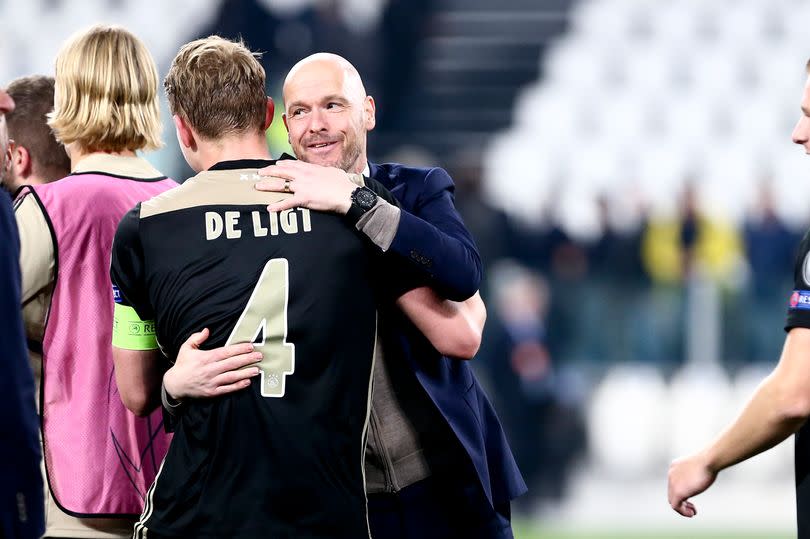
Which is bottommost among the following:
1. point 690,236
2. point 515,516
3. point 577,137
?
point 515,516

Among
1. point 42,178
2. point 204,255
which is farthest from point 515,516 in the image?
point 204,255

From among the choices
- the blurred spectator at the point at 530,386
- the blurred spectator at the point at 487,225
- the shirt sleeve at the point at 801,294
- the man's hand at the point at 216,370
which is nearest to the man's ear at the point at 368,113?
the man's hand at the point at 216,370

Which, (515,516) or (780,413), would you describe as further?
(515,516)

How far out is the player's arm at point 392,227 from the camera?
7.26 ft

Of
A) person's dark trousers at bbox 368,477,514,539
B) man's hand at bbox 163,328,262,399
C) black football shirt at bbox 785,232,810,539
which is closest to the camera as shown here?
man's hand at bbox 163,328,262,399

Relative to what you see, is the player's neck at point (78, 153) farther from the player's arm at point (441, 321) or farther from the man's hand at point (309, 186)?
the player's arm at point (441, 321)

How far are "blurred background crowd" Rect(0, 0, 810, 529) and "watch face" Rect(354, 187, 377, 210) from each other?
5754 millimetres

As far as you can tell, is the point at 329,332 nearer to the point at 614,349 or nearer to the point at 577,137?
the point at 614,349

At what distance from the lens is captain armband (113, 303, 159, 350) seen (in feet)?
7.61

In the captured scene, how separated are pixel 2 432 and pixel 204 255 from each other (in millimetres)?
487

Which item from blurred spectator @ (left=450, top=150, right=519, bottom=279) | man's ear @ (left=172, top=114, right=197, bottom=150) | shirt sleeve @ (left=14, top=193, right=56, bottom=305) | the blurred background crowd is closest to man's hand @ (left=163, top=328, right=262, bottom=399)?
man's ear @ (left=172, top=114, right=197, bottom=150)

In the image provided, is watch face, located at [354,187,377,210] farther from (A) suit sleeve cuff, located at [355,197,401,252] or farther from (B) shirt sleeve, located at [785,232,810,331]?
(B) shirt sleeve, located at [785,232,810,331]

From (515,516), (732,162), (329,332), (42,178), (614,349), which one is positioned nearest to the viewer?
(329,332)

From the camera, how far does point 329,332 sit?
86.4 inches
